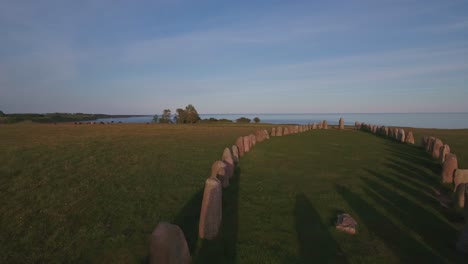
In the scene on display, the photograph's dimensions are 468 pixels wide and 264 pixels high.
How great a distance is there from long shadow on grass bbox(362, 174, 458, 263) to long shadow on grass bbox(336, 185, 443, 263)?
0.83 ft

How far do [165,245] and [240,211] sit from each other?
3.32 metres

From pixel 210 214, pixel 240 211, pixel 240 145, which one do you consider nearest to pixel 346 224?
pixel 240 211

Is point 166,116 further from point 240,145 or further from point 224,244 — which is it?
point 224,244

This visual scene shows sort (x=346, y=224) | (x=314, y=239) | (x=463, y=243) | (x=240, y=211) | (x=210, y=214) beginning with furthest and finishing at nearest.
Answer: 1. (x=240, y=211)
2. (x=346, y=224)
3. (x=210, y=214)
4. (x=314, y=239)
5. (x=463, y=243)

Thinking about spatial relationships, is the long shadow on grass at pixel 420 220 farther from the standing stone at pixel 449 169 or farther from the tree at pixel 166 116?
the tree at pixel 166 116

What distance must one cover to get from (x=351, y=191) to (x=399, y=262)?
3948mm

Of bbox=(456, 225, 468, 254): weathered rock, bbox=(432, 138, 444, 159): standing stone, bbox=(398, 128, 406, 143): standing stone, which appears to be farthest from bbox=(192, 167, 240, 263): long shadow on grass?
bbox=(398, 128, 406, 143): standing stone

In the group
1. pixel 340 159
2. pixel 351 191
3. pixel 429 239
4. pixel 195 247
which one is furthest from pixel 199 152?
pixel 429 239

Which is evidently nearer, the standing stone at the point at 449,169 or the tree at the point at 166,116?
the standing stone at the point at 449,169

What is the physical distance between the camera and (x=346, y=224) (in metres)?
6.06

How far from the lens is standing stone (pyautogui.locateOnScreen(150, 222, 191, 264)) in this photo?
161 inches

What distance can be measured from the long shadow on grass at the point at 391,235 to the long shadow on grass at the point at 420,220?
254mm

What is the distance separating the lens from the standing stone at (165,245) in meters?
4.09

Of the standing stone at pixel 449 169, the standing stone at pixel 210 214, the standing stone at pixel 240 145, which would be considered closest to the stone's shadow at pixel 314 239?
the standing stone at pixel 210 214
